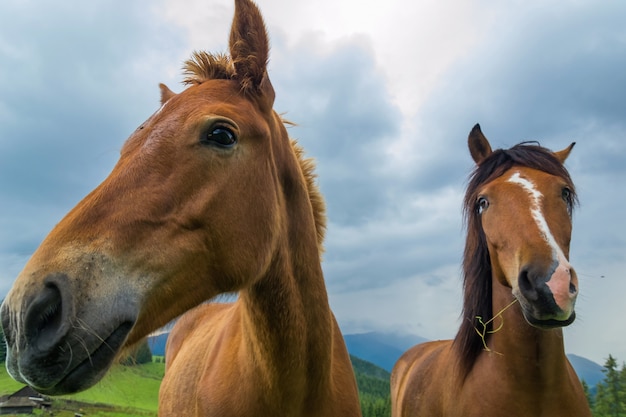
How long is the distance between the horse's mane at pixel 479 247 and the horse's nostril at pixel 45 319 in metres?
4.18

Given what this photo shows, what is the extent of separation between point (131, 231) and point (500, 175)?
3971 millimetres

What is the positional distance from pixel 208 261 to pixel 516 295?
2783mm

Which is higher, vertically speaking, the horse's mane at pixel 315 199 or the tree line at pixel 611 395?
the horse's mane at pixel 315 199

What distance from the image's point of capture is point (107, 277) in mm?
1973

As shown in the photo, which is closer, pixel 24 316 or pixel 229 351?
pixel 24 316

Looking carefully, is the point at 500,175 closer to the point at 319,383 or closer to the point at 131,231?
the point at 319,383

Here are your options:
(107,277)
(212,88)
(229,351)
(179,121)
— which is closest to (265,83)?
(212,88)

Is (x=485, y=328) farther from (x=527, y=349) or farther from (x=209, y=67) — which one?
(x=209, y=67)

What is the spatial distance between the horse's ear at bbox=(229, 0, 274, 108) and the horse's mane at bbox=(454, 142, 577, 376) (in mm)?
2948

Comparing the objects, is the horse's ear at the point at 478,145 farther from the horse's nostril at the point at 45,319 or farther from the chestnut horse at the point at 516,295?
the horse's nostril at the point at 45,319

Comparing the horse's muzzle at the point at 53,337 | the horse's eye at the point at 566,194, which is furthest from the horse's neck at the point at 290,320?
the horse's eye at the point at 566,194

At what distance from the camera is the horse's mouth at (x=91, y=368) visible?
1889 mm

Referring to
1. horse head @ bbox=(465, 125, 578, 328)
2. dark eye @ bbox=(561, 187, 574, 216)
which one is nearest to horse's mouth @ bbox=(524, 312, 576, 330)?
horse head @ bbox=(465, 125, 578, 328)

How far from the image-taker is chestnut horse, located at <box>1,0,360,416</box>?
1.85m
